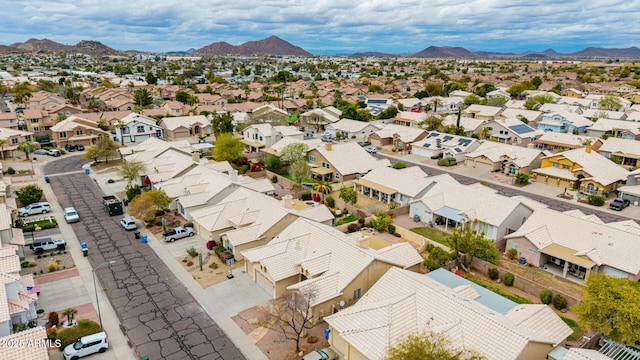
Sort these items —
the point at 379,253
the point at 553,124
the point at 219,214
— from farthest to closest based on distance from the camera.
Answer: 1. the point at 553,124
2. the point at 219,214
3. the point at 379,253

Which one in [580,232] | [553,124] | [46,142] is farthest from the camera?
[553,124]

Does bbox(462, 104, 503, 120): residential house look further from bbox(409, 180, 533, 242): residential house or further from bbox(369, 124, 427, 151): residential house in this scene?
→ bbox(409, 180, 533, 242): residential house

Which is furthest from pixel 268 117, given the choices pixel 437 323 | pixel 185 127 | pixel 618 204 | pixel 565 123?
pixel 437 323

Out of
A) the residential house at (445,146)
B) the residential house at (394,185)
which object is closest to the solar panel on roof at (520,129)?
the residential house at (445,146)

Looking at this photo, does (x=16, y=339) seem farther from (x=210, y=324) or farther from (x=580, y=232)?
(x=580, y=232)

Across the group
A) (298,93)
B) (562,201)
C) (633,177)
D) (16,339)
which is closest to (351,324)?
(16,339)

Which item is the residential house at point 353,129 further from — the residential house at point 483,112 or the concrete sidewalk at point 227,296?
the concrete sidewalk at point 227,296
